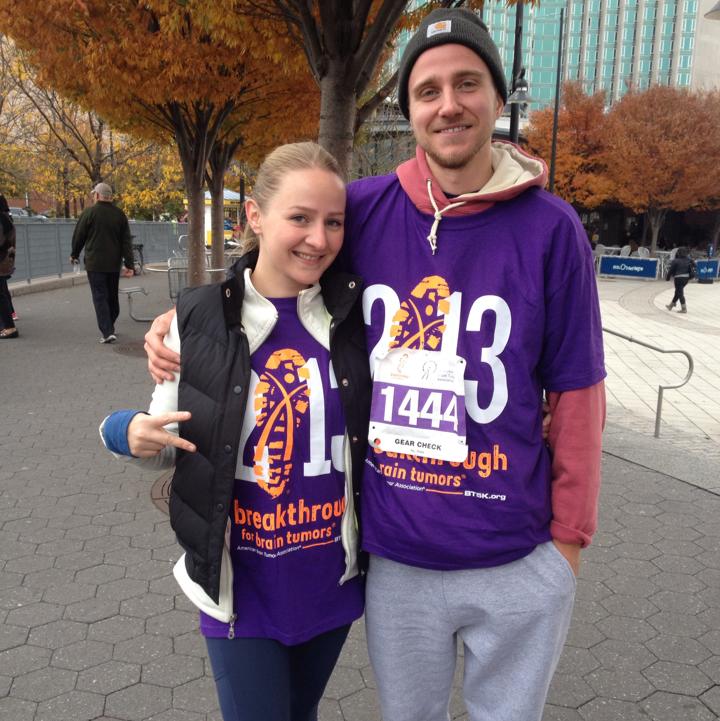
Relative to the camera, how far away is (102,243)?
913 centimetres

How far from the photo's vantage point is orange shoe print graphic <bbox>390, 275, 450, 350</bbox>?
1.67 m

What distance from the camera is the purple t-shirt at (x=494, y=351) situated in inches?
64.0

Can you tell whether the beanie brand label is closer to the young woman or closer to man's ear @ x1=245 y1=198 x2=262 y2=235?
the young woman

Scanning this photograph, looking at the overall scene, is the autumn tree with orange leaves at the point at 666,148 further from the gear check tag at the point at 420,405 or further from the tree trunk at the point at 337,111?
the gear check tag at the point at 420,405

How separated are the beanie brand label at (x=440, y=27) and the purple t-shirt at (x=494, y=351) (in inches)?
17.1

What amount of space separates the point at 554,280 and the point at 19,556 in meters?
3.41

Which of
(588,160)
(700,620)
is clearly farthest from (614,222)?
(700,620)

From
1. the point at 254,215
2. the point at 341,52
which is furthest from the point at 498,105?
the point at 341,52

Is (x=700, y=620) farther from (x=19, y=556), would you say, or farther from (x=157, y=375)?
(x=19, y=556)

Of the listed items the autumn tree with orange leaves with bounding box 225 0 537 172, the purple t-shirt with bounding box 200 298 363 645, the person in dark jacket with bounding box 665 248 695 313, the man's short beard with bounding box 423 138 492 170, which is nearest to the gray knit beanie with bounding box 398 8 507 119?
the man's short beard with bounding box 423 138 492 170

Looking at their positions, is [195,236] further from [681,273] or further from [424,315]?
[681,273]

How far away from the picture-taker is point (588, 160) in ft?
126

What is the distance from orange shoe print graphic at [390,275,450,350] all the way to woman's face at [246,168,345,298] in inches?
9.2

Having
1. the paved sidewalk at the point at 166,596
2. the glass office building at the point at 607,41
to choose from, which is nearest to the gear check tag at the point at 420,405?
the paved sidewalk at the point at 166,596
